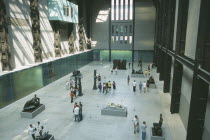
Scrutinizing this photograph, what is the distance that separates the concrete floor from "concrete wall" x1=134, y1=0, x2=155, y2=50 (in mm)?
23493

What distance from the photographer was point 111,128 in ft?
40.7

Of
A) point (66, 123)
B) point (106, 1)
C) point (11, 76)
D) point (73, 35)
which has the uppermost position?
point (106, 1)

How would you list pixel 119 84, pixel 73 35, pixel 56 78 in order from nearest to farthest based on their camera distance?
pixel 119 84, pixel 56 78, pixel 73 35

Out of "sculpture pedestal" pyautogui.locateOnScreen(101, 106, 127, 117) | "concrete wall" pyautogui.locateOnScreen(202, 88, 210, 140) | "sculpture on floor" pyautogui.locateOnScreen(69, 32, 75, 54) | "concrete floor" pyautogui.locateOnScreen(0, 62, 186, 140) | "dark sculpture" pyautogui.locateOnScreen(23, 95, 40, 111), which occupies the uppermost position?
"sculpture on floor" pyautogui.locateOnScreen(69, 32, 75, 54)

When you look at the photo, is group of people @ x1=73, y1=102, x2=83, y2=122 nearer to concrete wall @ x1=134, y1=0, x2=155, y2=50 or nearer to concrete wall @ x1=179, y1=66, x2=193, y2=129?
concrete wall @ x1=179, y1=66, x2=193, y2=129

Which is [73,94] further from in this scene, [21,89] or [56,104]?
[21,89]

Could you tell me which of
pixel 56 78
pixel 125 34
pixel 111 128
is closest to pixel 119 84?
pixel 56 78

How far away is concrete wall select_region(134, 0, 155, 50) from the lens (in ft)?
135

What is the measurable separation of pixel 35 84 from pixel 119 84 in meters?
10.8

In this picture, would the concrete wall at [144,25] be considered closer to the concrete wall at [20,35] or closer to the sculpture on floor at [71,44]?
the sculpture on floor at [71,44]

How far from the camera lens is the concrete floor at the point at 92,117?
38.2ft

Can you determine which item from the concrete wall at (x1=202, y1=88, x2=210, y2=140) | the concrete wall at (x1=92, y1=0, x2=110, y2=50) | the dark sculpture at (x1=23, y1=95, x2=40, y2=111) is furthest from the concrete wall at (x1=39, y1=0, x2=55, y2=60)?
the concrete wall at (x1=202, y1=88, x2=210, y2=140)

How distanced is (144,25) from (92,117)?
33177 millimetres

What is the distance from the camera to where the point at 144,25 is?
138 feet
